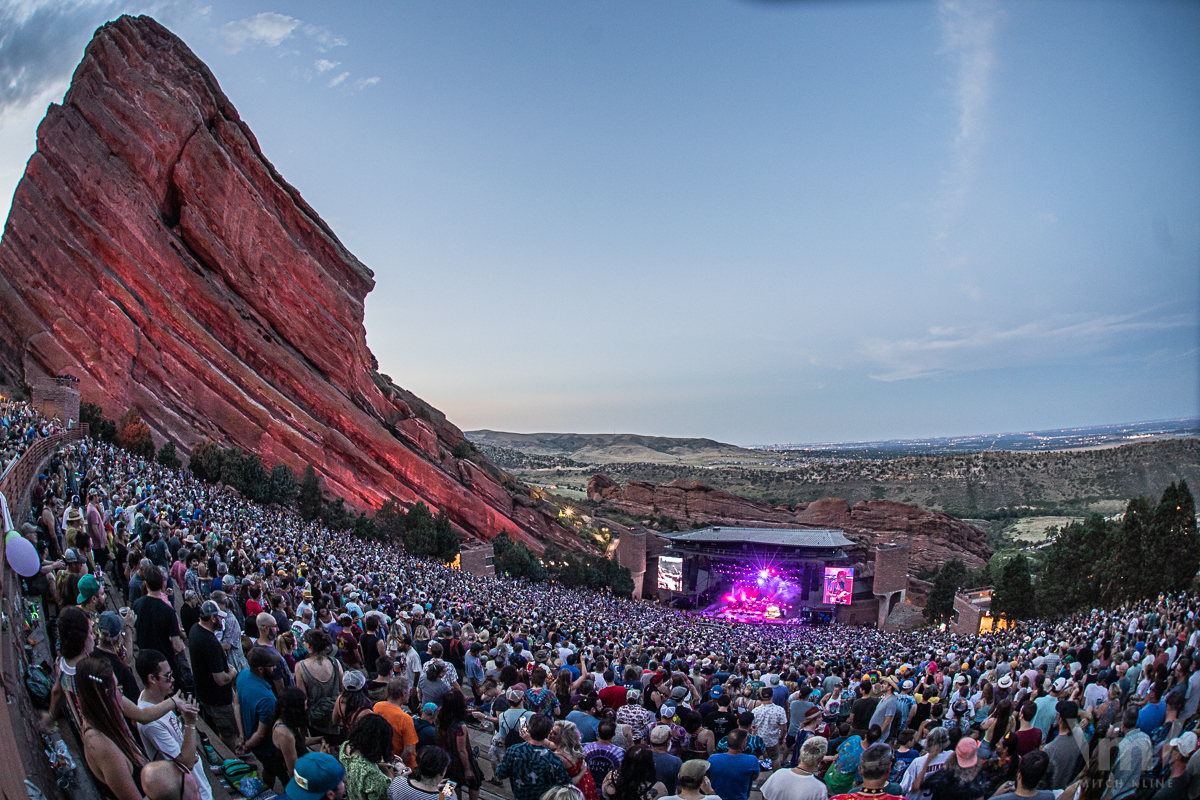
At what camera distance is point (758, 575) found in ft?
165

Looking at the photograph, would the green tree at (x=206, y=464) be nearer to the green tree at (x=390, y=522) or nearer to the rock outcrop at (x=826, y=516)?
the green tree at (x=390, y=522)

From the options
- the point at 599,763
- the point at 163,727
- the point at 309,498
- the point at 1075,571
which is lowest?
the point at 1075,571

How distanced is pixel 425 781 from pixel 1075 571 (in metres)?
41.1

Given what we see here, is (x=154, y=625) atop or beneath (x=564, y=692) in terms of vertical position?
atop

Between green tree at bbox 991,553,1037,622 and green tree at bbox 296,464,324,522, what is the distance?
130ft

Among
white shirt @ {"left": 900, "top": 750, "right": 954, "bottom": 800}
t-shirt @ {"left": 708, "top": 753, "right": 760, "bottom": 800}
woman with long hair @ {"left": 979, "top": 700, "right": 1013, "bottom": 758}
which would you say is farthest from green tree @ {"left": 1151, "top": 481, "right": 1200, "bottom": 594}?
t-shirt @ {"left": 708, "top": 753, "right": 760, "bottom": 800}

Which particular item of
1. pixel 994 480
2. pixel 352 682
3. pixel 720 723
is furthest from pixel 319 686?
pixel 994 480

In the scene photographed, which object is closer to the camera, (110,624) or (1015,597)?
(110,624)

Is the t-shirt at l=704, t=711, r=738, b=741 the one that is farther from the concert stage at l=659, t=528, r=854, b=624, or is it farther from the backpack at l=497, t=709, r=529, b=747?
the concert stage at l=659, t=528, r=854, b=624

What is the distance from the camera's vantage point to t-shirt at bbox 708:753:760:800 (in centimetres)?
513

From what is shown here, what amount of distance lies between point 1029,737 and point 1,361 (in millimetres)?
52630

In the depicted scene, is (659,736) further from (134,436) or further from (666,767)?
(134,436)

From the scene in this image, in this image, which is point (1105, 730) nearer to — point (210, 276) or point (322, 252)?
point (210, 276)

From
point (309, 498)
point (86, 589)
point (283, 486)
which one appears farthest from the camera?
point (309, 498)
